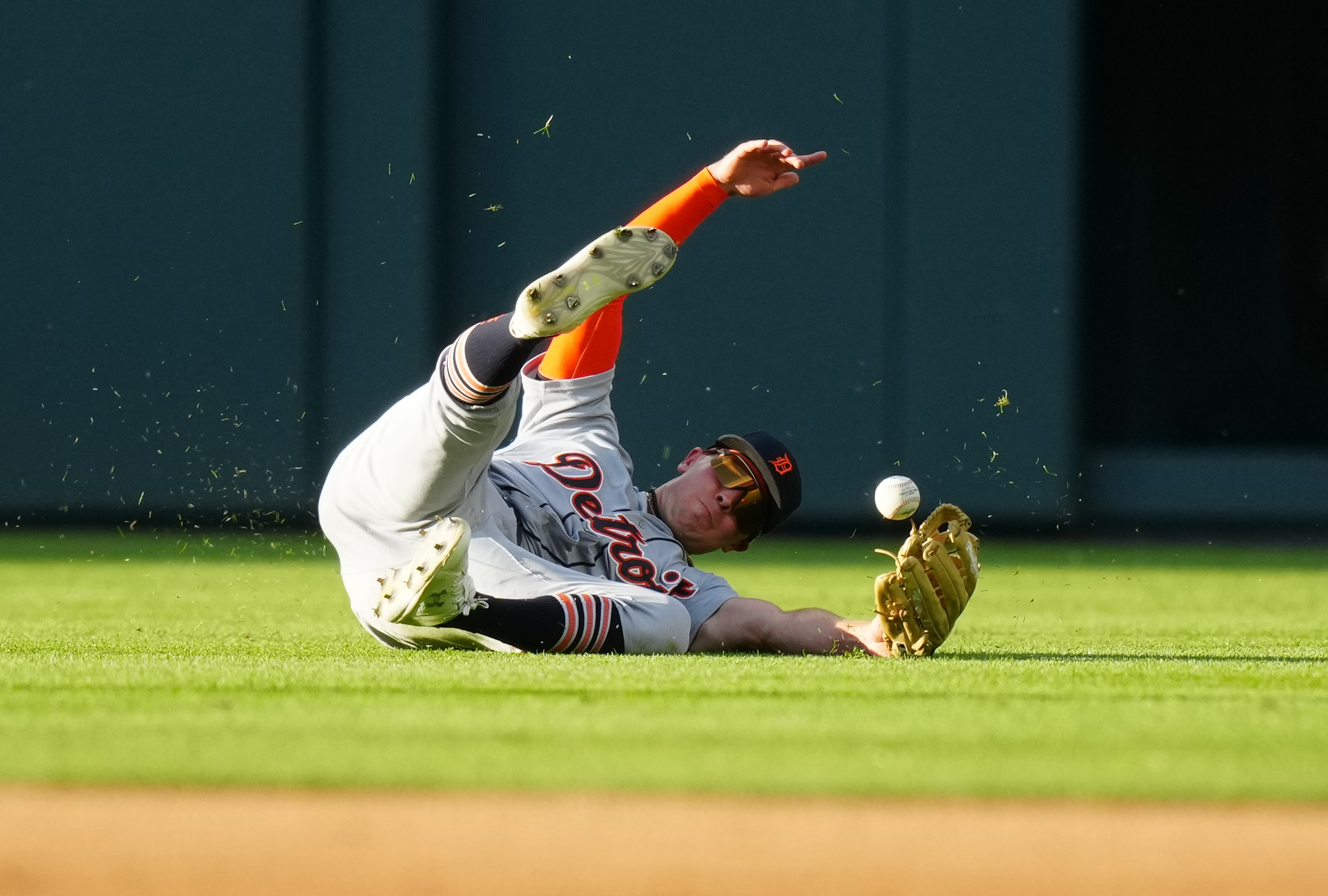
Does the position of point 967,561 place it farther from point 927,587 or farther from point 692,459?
point 692,459

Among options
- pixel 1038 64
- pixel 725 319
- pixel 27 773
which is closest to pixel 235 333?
pixel 725 319

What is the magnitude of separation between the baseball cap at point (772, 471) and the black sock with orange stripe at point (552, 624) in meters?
0.57

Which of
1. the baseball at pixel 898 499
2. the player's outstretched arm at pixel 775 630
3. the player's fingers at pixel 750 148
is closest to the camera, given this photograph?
the player's outstretched arm at pixel 775 630

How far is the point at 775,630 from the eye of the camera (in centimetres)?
336

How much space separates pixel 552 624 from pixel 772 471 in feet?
2.40

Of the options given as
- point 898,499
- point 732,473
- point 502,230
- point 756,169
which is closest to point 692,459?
point 732,473

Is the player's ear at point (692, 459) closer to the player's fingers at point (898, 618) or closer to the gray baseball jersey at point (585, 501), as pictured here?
the gray baseball jersey at point (585, 501)

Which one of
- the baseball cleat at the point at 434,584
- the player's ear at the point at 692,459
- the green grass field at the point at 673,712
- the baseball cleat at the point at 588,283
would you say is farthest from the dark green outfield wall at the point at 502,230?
the baseball cleat at the point at 588,283

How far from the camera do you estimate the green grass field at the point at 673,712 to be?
2.00m

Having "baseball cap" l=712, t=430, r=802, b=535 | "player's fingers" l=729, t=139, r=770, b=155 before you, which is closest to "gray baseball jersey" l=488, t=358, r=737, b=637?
"baseball cap" l=712, t=430, r=802, b=535

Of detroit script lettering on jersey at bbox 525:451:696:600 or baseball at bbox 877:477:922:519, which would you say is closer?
detroit script lettering on jersey at bbox 525:451:696:600

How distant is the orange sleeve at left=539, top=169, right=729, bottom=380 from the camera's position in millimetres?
3771

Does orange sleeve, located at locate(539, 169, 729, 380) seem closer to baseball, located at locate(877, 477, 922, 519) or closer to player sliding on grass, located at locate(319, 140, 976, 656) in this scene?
player sliding on grass, located at locate(319, 140, 976, 656)

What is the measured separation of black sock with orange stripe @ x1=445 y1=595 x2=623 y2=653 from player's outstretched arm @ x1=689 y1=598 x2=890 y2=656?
0.27 metres
